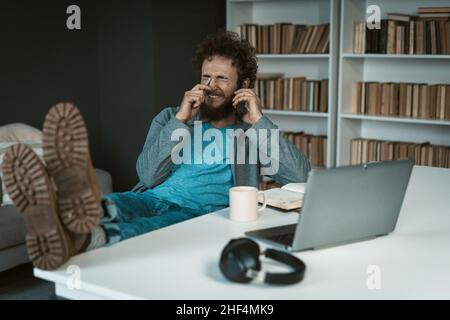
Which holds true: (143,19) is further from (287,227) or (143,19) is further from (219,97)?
(287,227)

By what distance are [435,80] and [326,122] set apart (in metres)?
0.88

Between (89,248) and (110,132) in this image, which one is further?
(110,132)

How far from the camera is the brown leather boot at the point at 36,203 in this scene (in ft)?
4.24

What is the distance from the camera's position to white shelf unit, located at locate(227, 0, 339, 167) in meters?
4.46

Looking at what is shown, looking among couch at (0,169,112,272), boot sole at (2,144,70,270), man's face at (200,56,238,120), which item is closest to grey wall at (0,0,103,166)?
couch at (0,169,112,272)

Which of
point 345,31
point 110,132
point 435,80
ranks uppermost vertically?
point 345,31

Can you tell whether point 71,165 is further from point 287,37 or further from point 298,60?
point 298,60

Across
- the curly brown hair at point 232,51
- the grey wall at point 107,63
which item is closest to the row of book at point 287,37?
the grey wall at point 107,63

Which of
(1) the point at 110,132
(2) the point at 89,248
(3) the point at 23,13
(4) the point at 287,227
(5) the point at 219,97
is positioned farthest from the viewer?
(1) the point at 110,132

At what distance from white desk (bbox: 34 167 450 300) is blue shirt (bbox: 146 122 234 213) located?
51 cm

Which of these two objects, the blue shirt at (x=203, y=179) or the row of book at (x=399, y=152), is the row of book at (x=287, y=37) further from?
the blue shirt at (x=203, y=179)

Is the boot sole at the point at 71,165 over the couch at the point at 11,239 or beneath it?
over

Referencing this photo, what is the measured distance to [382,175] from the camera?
1.50 meters
